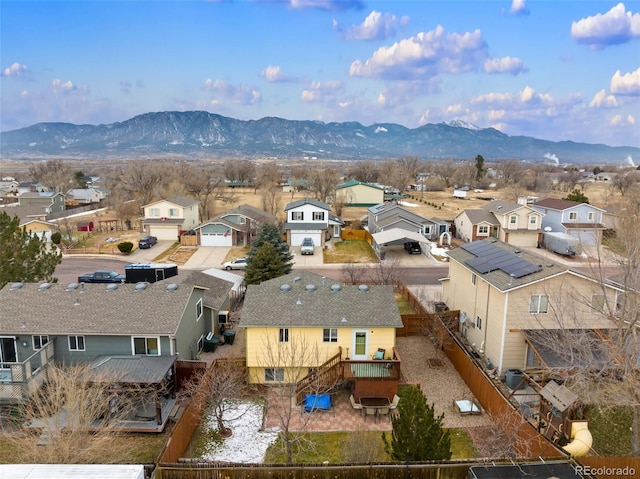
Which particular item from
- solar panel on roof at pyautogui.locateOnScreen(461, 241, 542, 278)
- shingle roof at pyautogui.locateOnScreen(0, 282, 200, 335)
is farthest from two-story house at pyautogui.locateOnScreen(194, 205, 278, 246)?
solar panel on roof at pyautogui.locateOnScreen(461, 241, 542, 278)

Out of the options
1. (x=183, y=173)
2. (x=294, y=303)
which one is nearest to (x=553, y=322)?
(x=294, y=303)

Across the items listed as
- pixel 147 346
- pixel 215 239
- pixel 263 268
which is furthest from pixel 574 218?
pixel 147 346

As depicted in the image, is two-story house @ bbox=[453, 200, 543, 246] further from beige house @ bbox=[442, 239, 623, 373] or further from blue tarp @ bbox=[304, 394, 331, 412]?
blue tarp @ bbox=[304, 394, 331, 412]

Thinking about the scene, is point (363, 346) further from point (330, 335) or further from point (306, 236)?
point (306, 236)

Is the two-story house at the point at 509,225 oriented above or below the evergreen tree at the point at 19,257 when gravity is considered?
below

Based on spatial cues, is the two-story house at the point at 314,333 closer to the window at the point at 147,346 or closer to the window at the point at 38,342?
A: the window at the point at 147,346

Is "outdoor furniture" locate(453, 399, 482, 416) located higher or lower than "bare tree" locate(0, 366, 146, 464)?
lower

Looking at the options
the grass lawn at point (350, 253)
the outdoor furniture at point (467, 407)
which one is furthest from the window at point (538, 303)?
the grass lawn at point (350, 253)
